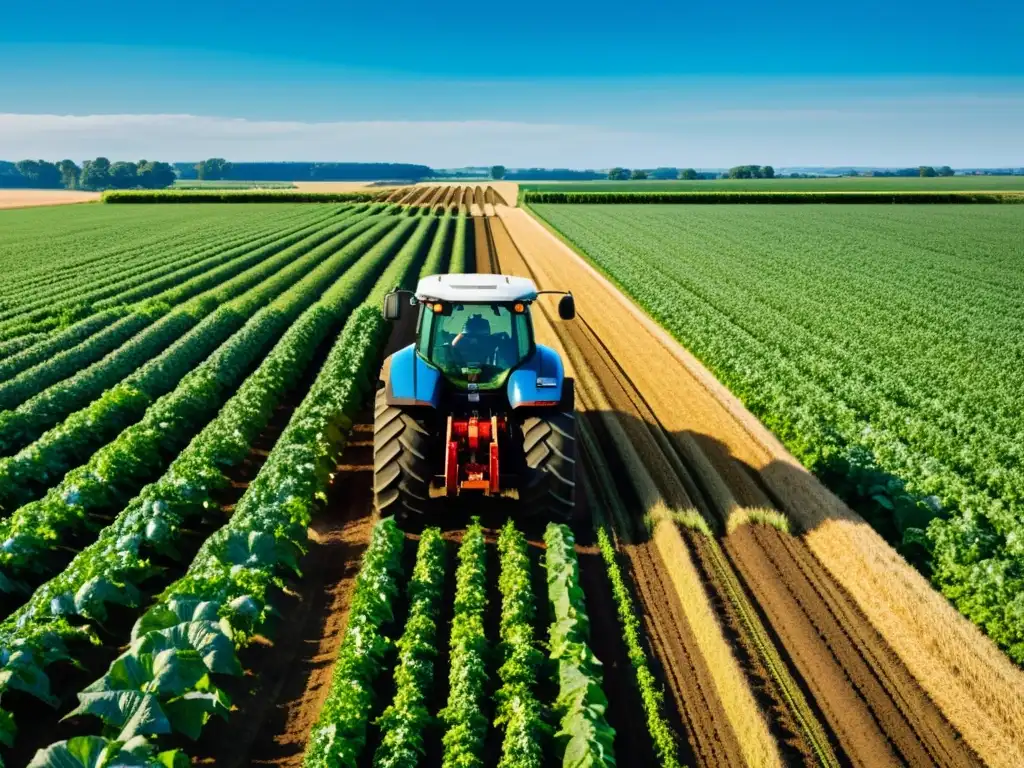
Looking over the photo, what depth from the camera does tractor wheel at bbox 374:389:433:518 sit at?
25.5ft

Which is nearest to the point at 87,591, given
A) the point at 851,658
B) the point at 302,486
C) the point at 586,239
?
the point at 302,486

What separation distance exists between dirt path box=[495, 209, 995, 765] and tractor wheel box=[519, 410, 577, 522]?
5.85 feet

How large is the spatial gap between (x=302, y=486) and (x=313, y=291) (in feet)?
51.2

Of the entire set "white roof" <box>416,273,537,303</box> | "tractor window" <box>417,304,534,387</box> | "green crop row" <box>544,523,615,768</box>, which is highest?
"white roof" <box>416,273,537,303</box>

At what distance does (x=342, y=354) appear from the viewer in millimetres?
13992

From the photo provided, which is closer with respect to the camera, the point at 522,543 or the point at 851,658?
the point at 851,658

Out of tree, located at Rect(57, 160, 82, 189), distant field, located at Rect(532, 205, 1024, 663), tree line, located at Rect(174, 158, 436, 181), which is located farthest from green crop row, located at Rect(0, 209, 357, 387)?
tree line, located at Rect(174, 158, 436, 181)

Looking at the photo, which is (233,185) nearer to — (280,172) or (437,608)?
(280,172)

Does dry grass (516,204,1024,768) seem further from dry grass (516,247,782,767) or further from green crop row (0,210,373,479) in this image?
green crop row (0,210,373,479)

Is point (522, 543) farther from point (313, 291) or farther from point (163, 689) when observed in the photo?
point (313, 291)

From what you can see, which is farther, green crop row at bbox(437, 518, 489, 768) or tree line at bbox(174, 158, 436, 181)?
tree line at bbox(174, 158, 436, 181)

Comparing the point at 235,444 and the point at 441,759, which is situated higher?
the point at 235,444

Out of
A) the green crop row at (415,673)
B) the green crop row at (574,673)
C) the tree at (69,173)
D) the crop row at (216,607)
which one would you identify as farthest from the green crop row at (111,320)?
the tree at (69,173)

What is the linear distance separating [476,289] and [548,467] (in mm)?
2326
